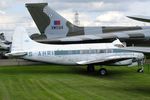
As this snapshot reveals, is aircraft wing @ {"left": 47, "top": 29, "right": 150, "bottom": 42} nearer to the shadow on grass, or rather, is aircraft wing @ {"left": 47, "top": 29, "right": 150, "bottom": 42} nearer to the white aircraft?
the white aircraft

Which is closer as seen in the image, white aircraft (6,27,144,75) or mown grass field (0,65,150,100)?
mown grass field (0,65,150,100)

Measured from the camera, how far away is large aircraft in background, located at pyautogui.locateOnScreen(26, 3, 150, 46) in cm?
3638

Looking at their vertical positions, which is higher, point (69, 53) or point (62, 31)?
point (62, 31)

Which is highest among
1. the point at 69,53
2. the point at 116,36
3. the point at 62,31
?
the point at 62,31

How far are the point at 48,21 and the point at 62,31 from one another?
1.75 meters

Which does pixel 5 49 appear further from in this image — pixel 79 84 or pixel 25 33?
pixel 79 84

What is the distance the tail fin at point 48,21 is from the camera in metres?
36.3

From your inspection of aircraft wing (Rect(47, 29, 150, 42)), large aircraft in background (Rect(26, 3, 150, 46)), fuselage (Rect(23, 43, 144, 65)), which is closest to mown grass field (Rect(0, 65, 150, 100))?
fuselage (Rect(23, 43, 144, 65))

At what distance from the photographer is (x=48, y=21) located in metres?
36.6

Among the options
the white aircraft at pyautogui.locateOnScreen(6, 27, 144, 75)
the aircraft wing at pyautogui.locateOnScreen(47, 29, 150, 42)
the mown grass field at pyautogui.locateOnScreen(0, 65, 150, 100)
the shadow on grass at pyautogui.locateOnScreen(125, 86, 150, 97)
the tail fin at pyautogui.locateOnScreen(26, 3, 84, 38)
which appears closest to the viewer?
the mown grass field at pyautogui.locateOnScreen(0, 65, 150, 100)

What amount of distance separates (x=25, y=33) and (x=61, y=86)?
33.7ft

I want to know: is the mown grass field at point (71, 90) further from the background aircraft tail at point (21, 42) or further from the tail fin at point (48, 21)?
the tail fin at point (48, 21)

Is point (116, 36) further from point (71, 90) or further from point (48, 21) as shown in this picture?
point (71, 90)

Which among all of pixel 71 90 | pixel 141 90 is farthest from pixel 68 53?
pixel 141 90
